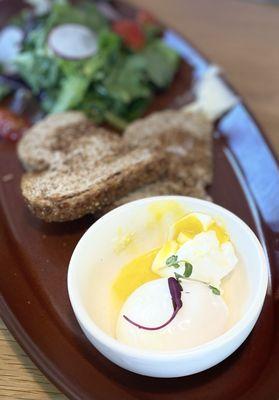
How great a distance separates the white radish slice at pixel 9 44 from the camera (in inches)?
132

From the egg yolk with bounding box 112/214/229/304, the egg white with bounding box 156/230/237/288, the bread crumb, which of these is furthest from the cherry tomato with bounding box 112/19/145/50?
the egg white with bounding box 156/230/237/288

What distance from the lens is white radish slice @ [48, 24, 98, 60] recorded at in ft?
10.1

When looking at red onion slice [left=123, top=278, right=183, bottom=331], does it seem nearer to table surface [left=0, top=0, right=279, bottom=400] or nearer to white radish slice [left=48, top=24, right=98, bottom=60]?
table surface [left=0, top=0, right=279, bottom=400]

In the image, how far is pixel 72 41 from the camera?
3135 millimetres

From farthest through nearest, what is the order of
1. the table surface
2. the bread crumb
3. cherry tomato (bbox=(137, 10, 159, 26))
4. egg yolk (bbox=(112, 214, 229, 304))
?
cherry tomato (bbox=(137, 10, 159, 26))
the table surface
the bread crumb
egg yolk (bbox=(112, 214, 229, 304))

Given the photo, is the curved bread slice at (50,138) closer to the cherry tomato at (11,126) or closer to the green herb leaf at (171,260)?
the cherry tomato at (11,126)

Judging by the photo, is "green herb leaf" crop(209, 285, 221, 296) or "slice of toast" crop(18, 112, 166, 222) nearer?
"green herb leaf" crop(209, 285, 221, 296)

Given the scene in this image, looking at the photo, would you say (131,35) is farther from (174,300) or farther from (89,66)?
(174,300)

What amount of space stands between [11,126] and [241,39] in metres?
1.88

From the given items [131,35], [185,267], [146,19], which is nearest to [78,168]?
[185,267]

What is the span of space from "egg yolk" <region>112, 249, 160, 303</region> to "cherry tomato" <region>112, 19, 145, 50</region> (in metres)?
1.73

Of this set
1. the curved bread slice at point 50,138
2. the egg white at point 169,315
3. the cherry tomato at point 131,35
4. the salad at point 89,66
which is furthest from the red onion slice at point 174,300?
the cherry tomato at point 131,35

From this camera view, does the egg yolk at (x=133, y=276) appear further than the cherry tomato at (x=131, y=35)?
No

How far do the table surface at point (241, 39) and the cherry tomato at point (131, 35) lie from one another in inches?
22.5
